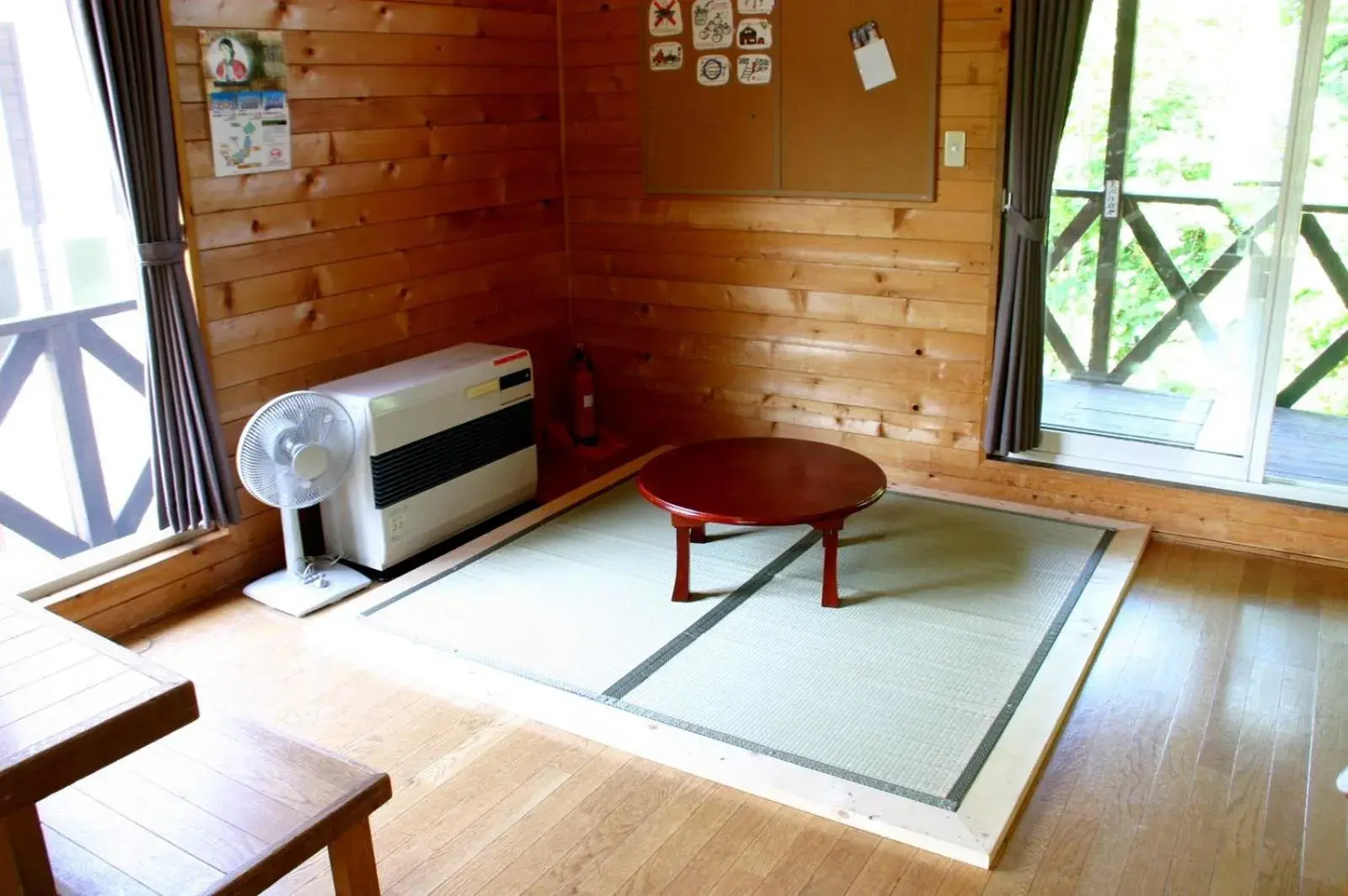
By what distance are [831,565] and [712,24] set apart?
2.20 metres

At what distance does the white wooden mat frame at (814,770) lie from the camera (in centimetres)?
241

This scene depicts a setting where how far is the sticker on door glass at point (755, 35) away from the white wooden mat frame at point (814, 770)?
7.10ft

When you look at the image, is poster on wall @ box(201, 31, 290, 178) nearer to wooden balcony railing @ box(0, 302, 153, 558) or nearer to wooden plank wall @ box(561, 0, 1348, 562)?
wooden balcony railing @ box(0, 302, 153, 558)

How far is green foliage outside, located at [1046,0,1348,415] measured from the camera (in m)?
3.54

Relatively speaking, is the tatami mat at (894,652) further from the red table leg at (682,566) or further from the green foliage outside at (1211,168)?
the green foliage outside at (1211,168)

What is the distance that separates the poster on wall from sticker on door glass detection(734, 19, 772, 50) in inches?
65.2

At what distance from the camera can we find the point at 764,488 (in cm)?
340

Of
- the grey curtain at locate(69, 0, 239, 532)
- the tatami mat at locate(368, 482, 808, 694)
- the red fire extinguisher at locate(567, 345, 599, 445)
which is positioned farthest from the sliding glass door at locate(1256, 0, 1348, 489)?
the grey curtain at locate(69, 0, 239, 532)

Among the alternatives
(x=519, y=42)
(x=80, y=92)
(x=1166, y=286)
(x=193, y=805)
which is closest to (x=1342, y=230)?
(x=1166, y=286)

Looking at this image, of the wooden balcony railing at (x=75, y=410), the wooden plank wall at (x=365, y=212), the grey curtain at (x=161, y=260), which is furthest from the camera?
the wooden balcony railing at (x=75, y=410)

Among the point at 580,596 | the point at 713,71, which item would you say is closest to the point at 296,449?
the point at 580,596

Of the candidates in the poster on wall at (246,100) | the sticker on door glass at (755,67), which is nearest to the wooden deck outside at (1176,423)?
the sticker on door glass at (755,67)

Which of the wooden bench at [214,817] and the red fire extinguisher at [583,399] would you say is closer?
the wooden bench at [214,817]

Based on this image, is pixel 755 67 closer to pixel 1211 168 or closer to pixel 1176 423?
pixel 1211 168
